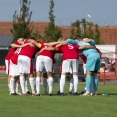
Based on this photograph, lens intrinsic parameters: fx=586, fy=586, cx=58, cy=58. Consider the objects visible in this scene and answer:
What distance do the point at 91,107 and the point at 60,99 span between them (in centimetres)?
248

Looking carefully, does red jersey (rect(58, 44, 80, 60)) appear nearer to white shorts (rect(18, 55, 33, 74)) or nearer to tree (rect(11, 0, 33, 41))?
white shorts (rect(18, 55, 33, 74))

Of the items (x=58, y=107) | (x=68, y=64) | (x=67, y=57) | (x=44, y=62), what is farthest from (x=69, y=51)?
(x=58, y=107)

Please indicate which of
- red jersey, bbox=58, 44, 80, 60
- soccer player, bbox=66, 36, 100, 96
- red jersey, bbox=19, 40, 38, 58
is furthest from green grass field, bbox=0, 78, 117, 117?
red jersey, bbox=19, 40, 38, 58

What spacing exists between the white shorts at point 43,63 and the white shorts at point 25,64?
25 centimetres

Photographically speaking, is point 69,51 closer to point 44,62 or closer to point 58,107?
point 44,62

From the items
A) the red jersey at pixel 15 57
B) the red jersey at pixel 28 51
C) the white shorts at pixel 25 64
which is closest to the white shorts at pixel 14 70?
the red jersey at pixel 15 57

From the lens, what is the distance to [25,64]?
1978 cm

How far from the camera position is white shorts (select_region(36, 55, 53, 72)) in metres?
19.6

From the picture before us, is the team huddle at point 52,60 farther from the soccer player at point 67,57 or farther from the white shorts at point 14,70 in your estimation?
the white shorts at point 14,70

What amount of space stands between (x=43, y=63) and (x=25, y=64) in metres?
0.61

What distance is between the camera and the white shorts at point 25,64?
19.8 metres

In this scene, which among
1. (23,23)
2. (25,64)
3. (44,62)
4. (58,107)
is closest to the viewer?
(58,107)

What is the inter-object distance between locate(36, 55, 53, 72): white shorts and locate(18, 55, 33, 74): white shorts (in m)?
0.25

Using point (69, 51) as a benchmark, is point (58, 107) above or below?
below
